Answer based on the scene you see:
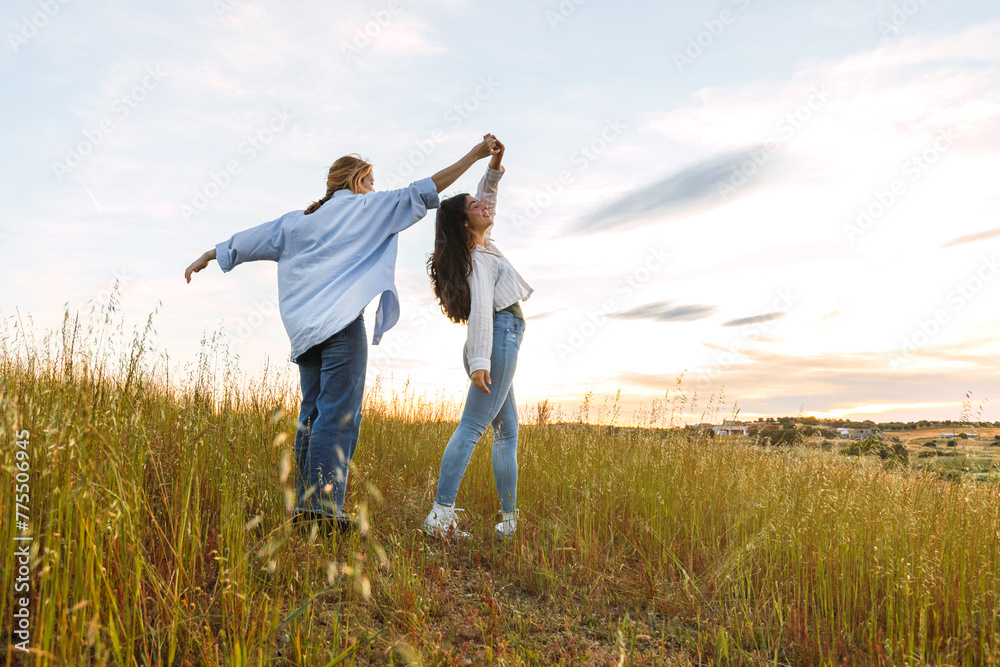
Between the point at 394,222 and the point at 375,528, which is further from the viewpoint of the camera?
the point at 375,528

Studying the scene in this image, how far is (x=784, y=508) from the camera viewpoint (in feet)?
11.9

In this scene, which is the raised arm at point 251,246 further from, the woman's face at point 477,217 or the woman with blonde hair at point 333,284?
the woman's face at point 477,217

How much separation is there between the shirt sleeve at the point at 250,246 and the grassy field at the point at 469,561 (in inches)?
31.5

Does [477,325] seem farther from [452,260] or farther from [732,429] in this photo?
[732,429]

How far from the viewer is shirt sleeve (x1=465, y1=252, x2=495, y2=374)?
3209 mm

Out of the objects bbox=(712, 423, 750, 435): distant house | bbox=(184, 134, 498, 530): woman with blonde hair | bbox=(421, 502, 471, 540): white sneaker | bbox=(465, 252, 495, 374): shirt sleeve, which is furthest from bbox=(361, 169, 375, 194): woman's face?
bbox=(712, 423, 750, 435): distant house

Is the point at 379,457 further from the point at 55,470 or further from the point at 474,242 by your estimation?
the point at 55,470

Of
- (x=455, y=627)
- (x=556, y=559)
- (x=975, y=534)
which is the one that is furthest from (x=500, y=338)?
(x=975, y=534)

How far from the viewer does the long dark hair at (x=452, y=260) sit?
342cm

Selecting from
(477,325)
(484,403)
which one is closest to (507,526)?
(484,403)

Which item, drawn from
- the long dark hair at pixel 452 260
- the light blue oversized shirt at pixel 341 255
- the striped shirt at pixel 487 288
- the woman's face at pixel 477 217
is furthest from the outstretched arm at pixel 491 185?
the light blue oversized shirt at pixel 341 255

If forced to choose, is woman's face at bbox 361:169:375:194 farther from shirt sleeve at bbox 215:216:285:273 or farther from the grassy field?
the grassy field

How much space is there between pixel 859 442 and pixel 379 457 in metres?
3.90

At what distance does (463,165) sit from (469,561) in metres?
2.28
